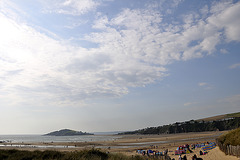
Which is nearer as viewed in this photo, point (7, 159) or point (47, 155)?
point (7, 159)

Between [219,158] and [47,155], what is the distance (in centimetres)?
1684

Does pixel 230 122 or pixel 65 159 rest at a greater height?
pixel 65 159

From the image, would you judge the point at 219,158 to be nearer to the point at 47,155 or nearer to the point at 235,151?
the point at 235,151

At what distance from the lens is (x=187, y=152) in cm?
2397

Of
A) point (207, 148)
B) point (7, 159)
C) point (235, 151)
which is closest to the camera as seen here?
point (7, 159)

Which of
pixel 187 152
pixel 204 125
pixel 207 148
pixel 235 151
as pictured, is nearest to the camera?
pixel 235 151

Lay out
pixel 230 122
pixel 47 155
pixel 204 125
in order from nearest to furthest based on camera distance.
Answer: pixel 47 155 → pixel 230 122 → pixel 204 125

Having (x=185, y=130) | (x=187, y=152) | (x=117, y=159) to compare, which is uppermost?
(x=117, y=159)

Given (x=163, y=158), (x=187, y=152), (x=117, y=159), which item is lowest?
(x=187, y=152)

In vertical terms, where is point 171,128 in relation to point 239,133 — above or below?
below

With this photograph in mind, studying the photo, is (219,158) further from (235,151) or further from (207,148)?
(207,148)

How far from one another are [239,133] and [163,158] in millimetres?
7906

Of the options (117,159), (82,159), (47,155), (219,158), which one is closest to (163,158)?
(219,158)

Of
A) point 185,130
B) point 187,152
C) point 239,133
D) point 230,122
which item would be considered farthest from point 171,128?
point 239,133
